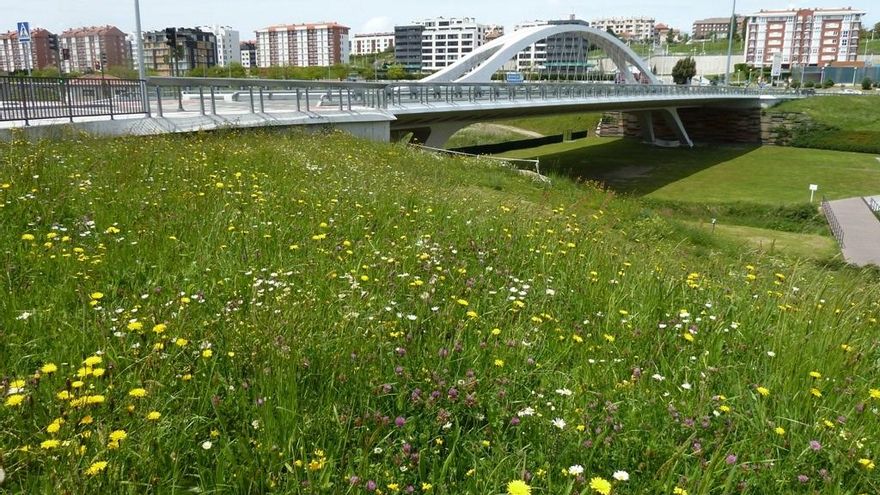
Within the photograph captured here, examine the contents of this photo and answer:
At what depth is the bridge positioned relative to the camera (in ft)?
47.9

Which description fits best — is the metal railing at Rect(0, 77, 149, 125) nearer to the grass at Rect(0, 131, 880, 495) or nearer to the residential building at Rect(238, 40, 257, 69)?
the grass at Rect(0, 131, 880, 495)

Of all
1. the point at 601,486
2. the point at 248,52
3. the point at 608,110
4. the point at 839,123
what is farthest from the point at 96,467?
the point at 248,52

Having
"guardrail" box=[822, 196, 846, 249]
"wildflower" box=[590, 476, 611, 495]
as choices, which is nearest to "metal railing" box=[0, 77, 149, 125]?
"wildflower" box=[590, 476, 611, 495]

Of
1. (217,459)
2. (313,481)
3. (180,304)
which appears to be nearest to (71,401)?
(217,459)

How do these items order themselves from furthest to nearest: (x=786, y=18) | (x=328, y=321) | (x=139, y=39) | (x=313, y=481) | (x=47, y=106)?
(x=786, y=18), (x=139, y=39), (x=47, y=106), (x=328, y=321), (x=313, y=481)

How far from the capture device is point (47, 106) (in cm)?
1432

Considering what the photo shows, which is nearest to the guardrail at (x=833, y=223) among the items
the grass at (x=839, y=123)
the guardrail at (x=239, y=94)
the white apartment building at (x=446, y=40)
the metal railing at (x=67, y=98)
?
the guardrail at (x=239, y=94)

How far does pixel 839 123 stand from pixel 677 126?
14437 mm

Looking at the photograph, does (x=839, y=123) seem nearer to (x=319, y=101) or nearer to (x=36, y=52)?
(x=319, y=101)

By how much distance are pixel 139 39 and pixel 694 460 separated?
2668 cm

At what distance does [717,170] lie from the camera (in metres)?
48.9

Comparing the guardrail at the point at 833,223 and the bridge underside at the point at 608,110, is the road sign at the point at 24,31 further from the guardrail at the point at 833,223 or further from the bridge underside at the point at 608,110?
the guardrail at the point at 833,223

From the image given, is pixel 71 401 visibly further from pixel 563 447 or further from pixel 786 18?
pixel 786 18

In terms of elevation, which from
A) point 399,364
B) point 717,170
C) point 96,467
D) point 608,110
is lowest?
point 717,170
